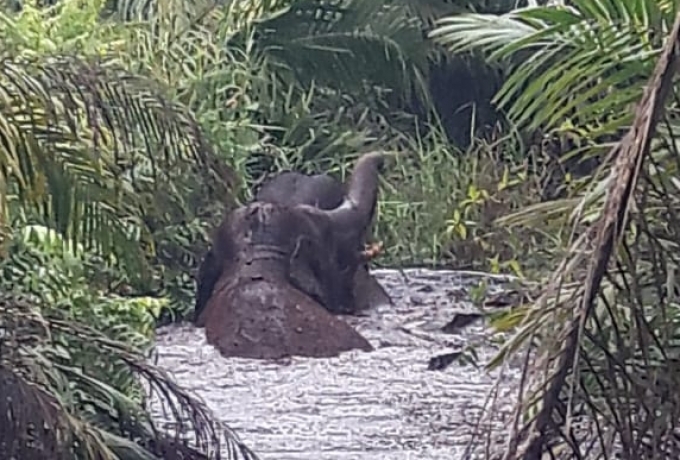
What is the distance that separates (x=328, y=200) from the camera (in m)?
4.59

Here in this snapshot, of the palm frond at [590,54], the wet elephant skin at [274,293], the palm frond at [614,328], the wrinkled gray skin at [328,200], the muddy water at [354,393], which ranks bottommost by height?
the palm frond at [614,328]

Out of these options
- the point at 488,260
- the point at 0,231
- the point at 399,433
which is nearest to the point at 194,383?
the point at 399,433

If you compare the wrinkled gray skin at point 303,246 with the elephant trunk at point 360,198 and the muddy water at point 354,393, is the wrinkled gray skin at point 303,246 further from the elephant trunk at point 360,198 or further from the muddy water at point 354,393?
the muddy water at point 354,393

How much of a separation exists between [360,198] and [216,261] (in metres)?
0.61

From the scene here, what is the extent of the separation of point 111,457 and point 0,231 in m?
0.33

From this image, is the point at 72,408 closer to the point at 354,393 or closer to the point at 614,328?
the point at 614,328

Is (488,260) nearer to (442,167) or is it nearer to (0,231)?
(442,167)

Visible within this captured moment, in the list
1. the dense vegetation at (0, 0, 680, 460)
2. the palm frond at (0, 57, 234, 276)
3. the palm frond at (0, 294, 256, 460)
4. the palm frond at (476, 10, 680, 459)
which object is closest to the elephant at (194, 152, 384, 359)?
the dense vegetation at (0, 0, 680, 460)

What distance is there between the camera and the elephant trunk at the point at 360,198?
4.46 meters

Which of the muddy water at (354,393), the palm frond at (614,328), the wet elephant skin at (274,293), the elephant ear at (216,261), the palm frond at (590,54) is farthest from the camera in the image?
the elephant ear at (216,261)

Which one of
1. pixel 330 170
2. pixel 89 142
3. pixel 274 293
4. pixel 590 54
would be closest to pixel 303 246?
pixel 274 293

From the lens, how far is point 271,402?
11.0ft

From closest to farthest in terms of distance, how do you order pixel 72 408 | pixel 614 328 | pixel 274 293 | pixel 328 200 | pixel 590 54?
pixel 614 328
pixel 590 54
pixel 72 408
pixel 274 293
pixel 328 200

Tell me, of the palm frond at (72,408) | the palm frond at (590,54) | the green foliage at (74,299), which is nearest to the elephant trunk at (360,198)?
the green foliage at (74,299)
